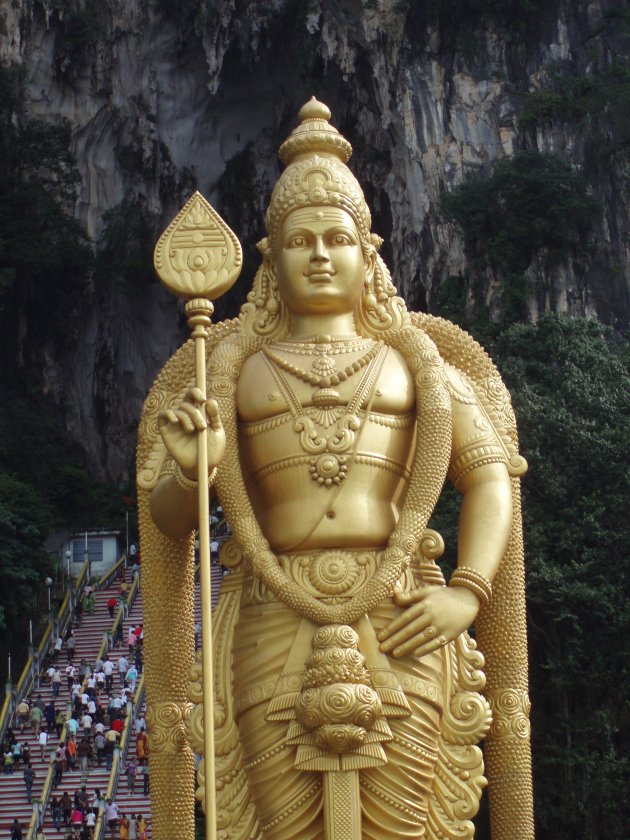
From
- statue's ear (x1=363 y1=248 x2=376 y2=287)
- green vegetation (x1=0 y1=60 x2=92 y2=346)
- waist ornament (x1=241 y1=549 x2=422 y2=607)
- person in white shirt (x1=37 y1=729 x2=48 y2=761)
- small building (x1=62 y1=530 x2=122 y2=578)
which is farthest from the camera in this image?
green vegetation (x1=0 y1=60 x2=92 y2=346)

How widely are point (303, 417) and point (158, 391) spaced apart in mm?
1076

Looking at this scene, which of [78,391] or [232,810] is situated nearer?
[232,810]

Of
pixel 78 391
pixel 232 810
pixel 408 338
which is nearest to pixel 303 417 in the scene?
pixel 408 338

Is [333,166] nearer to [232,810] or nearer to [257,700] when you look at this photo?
[257,700]

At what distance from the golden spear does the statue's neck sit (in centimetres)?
93

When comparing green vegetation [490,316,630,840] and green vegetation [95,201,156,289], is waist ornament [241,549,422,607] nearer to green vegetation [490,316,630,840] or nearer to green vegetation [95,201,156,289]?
green vegetation [490,316,630,840]

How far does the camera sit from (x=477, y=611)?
7.01 m

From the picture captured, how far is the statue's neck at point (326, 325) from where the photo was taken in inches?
298

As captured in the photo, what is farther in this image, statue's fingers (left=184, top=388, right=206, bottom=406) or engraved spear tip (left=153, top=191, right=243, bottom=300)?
engraved spear tip (left=153, top=191, right=243, bottom=300)

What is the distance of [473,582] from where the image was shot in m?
6.93

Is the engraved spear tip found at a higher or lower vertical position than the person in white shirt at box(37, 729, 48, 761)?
higher

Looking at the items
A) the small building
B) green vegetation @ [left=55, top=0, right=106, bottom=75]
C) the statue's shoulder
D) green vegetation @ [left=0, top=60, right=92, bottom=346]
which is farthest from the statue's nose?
green vegetation @ [left=55, top=0, right=106, bottom=75]

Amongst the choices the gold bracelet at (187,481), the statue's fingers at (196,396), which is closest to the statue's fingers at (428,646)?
the gold bracelet at (187,481)

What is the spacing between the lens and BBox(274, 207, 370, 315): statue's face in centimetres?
744
